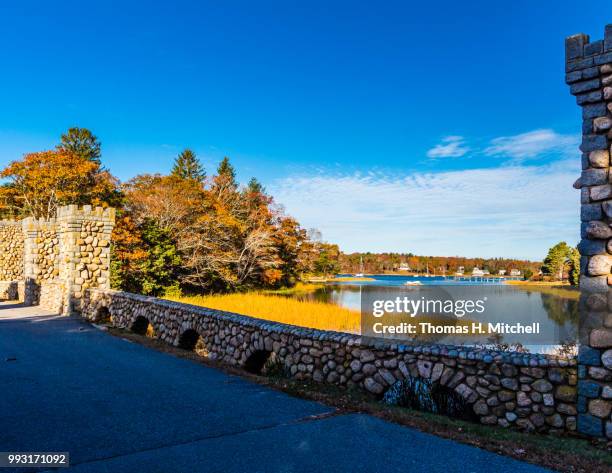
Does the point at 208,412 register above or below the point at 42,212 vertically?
below

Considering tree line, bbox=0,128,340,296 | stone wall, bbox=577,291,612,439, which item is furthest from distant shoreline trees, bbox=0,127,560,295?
stone wall, bbox=577,291,612,439

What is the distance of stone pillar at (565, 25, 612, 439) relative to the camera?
16.7 ft

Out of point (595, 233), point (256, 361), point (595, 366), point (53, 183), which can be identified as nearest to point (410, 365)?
point (595, 366)

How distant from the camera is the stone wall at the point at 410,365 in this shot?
5328 millimetres

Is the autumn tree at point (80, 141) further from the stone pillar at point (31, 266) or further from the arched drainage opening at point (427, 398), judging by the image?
the arched drainage opening at point (427, 398)

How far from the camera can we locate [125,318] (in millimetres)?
12477

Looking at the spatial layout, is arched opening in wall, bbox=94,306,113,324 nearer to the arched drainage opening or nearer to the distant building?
the arched drainage opening

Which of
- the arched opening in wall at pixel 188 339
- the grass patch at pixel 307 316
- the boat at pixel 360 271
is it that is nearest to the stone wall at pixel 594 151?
the arched opening in wall at pixel 188 339

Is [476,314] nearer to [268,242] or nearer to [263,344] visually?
[268,242]

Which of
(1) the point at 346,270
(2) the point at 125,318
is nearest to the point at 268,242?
(2) the point at 125,318

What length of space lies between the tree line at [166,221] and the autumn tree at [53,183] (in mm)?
62

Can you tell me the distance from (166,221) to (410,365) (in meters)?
24.0

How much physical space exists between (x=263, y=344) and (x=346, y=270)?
76407 millimetres

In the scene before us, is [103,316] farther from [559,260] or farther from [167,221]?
[559,260]
